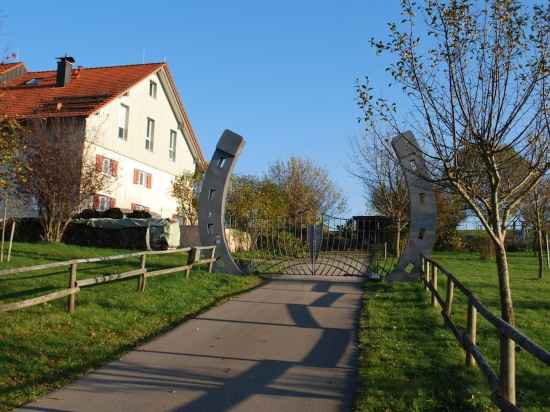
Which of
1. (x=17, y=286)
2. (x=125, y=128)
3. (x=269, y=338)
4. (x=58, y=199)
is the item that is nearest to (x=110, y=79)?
(x=125, y=128)

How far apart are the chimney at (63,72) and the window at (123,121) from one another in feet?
14.0

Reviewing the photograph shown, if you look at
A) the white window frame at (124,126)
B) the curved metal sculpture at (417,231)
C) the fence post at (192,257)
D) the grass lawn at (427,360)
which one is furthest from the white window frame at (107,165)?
the grass lawn at (427,360)

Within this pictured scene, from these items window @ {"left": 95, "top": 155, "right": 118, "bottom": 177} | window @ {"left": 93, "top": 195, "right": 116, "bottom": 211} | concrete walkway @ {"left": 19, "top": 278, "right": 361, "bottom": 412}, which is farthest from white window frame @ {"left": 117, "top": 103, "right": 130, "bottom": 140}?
concrete walkway @ {"left": 19, "top": 278, "right": 361, "bottom": 412}

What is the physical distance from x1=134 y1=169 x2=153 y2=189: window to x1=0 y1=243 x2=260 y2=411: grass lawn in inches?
761

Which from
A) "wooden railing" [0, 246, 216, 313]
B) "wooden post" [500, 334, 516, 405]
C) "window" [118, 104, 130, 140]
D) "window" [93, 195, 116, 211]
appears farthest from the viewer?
"window" [118, 104, 130, 140]

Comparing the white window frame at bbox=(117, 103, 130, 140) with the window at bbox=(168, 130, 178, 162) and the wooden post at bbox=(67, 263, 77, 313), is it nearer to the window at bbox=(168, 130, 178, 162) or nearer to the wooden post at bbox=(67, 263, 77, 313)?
the window at bbox=(168, 130, 178, 162)

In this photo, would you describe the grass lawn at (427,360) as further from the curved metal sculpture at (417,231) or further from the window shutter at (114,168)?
the window shutter at (114,168)

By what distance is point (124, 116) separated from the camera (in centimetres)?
3306

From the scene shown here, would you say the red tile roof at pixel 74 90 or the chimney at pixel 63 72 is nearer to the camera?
the red tile roof at pixel 74 90

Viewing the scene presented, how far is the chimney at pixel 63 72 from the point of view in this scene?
3428cm

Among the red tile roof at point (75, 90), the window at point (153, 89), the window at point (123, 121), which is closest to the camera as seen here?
the red tile roof at point (75, 90)

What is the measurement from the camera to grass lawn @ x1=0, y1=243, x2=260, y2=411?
20.9ft

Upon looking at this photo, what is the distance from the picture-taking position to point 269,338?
8.49 m

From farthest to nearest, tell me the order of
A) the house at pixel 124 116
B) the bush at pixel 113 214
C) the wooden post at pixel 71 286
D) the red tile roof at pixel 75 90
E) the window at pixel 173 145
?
1. the window at pixel 173 145
2. the house at pixel 124 116
3. the red tile roof at pixel 75 90
4. the bush at pixel 113 214
5. the wooden post at pixel 71 286
